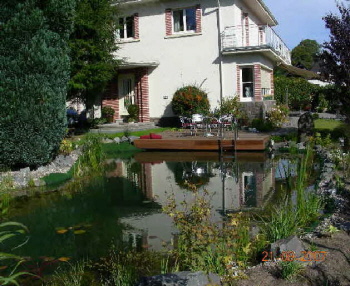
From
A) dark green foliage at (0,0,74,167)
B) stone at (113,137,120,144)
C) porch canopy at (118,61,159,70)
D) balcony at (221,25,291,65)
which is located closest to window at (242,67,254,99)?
balcony at (221,25,291,65)

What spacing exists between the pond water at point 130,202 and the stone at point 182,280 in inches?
52.0

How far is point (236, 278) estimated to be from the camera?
3.85 meters

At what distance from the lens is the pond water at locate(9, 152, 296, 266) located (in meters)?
6.11

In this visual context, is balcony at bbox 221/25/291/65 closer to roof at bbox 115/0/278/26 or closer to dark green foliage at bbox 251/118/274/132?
roof at bbox 115/0/278/26

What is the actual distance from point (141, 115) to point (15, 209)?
50.1ft

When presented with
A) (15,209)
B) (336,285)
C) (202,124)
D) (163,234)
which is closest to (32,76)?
(15,209)

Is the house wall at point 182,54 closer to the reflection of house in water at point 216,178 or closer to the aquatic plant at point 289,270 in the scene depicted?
the reflection of house in water at point 216,178

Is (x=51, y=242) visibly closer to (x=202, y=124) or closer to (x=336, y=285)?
(x=336, y=285)

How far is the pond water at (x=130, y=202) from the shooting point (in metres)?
6.11

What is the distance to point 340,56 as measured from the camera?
13.5 meters

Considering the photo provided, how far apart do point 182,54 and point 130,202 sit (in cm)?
Answer: 1503

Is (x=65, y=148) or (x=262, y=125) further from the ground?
(x=262, y=125)

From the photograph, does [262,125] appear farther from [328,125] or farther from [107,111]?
[107,111]

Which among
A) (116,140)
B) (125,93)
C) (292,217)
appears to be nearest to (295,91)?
(125,93)
